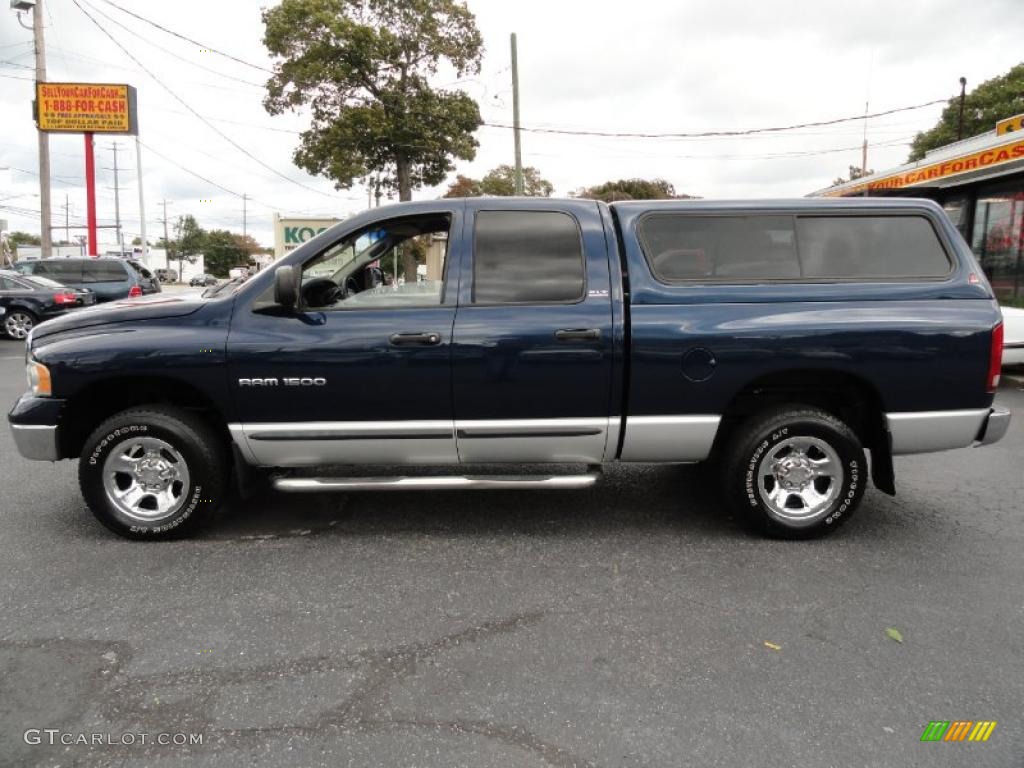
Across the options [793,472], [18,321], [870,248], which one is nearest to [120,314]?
[793,472]

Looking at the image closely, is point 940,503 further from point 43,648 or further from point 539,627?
point 43,648

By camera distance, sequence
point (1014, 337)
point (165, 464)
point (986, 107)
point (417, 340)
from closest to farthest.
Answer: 1. point (417, 340)
2. point (165, 464)
3. point (1014, 337)
4. point (986, 107)

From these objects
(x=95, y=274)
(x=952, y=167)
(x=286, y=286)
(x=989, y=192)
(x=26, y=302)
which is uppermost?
(x=952, y=167)

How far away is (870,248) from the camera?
401cm

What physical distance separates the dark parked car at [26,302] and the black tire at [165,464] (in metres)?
13.1

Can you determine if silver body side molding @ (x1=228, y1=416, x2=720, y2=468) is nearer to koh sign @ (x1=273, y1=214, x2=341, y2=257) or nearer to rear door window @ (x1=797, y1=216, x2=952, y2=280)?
rear door window @ (x1=797, y1=216, x2=952, y2=280)

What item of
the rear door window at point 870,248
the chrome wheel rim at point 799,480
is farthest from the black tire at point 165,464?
the rear door window at point 870,248

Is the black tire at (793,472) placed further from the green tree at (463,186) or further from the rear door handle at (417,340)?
the green tree at (463,186)

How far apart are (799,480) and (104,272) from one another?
18264mm

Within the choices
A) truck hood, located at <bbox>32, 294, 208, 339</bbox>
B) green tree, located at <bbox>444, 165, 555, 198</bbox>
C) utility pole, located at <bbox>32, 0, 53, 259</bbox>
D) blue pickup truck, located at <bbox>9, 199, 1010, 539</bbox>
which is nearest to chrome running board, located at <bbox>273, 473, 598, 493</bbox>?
blue pickup truck, located at <bbox>9, 199, 1010, 539</bbox>

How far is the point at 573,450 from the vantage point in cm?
400

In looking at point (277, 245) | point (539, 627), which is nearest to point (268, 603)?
point (539, 627)

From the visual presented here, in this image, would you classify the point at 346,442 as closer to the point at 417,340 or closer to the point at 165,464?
the point at 417,340

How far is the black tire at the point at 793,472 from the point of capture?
13.0ft
